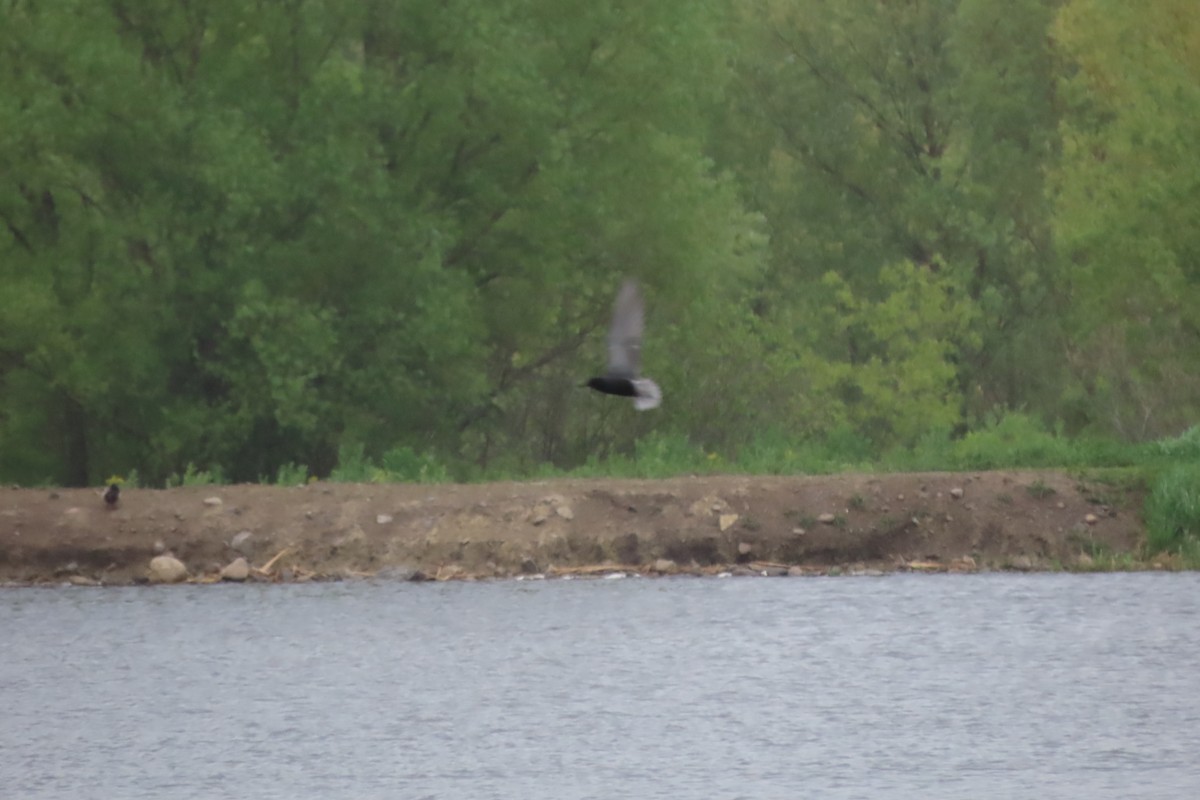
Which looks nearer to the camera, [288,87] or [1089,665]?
[1089,665]

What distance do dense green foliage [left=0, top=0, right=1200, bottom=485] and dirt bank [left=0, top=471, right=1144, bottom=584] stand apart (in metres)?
1.83

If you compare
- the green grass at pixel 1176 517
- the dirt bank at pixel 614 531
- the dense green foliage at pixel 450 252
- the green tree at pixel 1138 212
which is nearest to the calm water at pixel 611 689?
the dirt bank at pixel 614 531

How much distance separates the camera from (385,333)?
28953 millimetres

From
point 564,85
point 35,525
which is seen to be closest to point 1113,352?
point 564,85

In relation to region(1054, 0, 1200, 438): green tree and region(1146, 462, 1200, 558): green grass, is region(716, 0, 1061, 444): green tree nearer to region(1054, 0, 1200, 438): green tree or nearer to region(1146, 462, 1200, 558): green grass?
region(1054, 0, 1200, 438): green tree

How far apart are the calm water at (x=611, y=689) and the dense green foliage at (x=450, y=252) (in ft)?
16.5

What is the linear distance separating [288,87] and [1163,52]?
13187mm

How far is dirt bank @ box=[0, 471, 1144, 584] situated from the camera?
77.2 feet

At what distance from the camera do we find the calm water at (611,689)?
42.8 ft

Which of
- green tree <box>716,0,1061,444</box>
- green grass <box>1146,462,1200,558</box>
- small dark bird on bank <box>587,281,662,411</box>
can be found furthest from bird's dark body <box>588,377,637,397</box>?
green tree <box>716,0,1061,444</box>

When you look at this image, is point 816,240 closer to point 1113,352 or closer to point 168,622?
point 1113,352

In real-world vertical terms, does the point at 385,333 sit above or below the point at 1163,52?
below

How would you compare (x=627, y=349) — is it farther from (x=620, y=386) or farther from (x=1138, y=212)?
(x=1138, y=212)

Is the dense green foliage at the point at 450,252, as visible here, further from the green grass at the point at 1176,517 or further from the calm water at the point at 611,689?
the calm water at the point at 611,689
